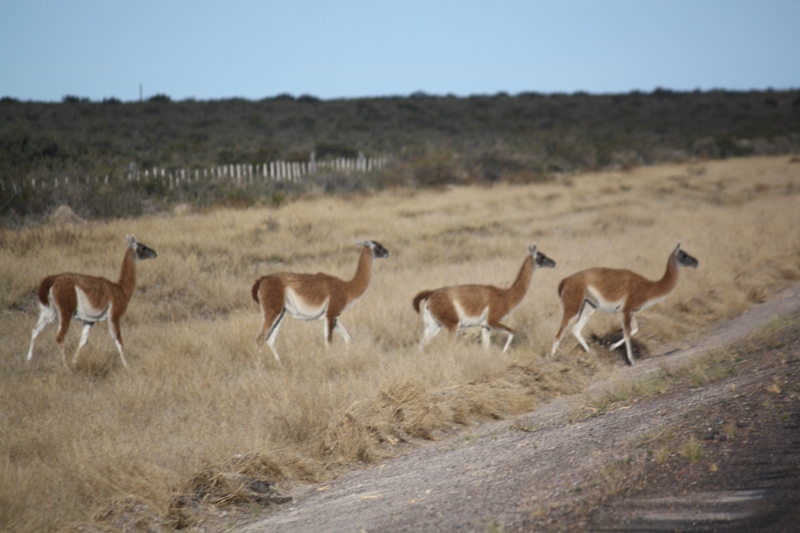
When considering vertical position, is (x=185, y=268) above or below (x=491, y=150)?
below

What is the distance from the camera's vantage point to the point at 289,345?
11.4 m

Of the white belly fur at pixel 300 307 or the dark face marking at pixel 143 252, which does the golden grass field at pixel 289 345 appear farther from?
the dark face marking at pixel 143 252

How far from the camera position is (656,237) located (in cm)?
2095

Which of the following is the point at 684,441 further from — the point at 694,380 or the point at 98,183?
the point at 98,183

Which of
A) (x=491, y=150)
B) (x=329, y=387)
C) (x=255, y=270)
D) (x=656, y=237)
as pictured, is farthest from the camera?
(x=491, y=150)

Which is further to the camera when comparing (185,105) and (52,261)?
(185,105)

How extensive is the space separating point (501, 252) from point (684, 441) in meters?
13.5

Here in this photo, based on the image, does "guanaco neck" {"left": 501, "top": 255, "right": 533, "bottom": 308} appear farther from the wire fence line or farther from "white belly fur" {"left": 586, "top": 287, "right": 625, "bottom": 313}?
the wire fence line

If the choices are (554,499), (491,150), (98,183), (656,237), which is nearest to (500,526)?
(554,499)

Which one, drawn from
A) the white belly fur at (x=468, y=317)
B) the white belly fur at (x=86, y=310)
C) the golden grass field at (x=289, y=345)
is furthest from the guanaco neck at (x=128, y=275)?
the white belly fur at (x=468, y=317)

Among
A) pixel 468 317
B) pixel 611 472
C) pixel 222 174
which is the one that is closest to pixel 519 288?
pixel 468 317

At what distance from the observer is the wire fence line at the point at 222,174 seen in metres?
21.8

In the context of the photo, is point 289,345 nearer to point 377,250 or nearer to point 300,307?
point 300,307

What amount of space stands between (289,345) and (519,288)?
357cm
